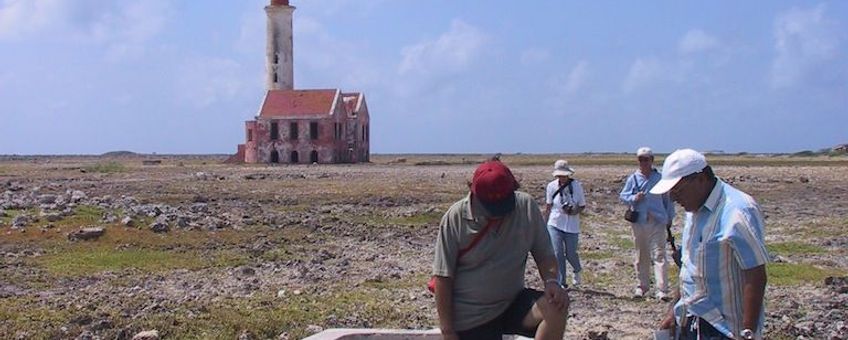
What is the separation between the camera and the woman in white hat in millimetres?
11938

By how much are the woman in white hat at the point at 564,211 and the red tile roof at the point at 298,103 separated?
52.8 metres

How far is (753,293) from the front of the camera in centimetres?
514

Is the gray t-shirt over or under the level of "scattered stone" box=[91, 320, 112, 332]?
A: over

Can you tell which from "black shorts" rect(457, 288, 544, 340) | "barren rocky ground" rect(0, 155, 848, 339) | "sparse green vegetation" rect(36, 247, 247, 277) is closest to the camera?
"black shorts" rect(457, 288, 544, 340)

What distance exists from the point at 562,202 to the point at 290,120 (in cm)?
5410

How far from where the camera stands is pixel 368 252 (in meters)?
17.5

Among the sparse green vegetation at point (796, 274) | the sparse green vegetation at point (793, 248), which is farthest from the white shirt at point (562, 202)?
the sparse green vegetation at point (793, 248)

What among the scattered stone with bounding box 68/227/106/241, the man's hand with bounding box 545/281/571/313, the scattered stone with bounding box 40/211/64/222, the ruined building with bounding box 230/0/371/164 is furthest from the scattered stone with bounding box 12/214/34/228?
the ruined building with bounding box 230/0/371/164

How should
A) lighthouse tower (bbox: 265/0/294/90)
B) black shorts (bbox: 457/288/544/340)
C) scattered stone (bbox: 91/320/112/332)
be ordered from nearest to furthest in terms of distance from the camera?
1. black shorts (bbox: 457/288/544/340)
2. scattered stone (bbox: 91/320/112/332)
3. lighthouse tower (bbox: 265/0/294/90)

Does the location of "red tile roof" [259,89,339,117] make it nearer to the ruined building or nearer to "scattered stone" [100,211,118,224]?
the ruined building

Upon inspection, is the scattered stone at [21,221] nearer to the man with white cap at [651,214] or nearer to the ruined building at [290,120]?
the man with white cap at [651,214]

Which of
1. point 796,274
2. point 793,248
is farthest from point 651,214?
point 793,248

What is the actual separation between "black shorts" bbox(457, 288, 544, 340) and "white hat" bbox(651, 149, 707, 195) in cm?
107

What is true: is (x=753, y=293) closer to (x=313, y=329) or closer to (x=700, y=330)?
(x=700, y=330)
